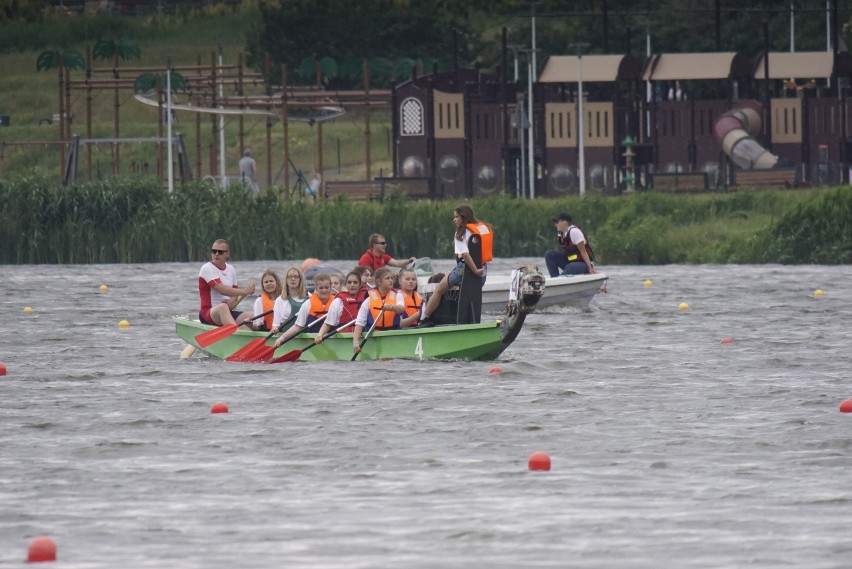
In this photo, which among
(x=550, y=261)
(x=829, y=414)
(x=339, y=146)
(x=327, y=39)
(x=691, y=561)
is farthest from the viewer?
(x=327, y=39)

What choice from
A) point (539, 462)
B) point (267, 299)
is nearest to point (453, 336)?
point (267, 299)

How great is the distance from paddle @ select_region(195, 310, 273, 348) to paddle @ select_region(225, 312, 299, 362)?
0.26 meters

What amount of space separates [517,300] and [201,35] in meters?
77.6

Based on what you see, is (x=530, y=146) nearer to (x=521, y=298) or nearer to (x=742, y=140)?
(x=742, y=140)

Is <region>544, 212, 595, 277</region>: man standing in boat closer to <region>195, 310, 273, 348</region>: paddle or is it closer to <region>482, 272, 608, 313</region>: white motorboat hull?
<region>482, 272, 608, 313</region>: white motorboat hull

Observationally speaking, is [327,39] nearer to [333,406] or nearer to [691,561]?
[333,406]

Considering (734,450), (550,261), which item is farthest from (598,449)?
(550,261)

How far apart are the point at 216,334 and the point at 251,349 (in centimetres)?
47

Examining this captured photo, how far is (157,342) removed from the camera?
26359 millimetres

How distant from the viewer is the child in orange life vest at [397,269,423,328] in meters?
21.4

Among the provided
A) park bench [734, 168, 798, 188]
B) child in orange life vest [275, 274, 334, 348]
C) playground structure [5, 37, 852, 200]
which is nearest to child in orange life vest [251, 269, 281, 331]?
child in orange life vest [275, 274, 334, 348]

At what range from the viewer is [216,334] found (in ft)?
74.1

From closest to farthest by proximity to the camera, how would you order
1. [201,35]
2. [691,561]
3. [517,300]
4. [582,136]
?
1. [691,561]
2. [517,300]
3. [582,136]
4. [201,35]

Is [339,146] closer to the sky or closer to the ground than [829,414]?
closer to the sky
